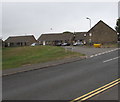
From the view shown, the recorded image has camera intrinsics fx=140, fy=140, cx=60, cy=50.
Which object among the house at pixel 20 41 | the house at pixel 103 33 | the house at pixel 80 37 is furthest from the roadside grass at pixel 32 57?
the house at pixel 20 41

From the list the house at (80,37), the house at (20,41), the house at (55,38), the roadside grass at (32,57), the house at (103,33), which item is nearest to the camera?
the roadside grass at (32,57)

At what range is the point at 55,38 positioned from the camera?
72.6 meters

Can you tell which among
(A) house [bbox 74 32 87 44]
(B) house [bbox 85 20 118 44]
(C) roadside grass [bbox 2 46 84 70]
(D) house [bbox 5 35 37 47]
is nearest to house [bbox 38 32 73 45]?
(A) house [bbox 74 32 87 44]

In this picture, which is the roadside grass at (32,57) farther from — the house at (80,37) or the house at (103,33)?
the house at (80,37)

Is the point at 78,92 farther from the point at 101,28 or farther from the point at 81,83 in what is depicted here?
the point at 101,28

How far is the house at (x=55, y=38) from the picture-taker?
7009cm

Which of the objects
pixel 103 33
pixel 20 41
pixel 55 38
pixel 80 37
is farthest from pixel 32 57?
pixel 20 41

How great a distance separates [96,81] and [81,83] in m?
Result: 0.90

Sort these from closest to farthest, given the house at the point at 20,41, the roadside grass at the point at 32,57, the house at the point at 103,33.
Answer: the roadside grass at the point at 32,57 → the house at the point at 103,33 → the house at the point at 20,41

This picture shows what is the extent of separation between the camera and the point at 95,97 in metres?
5.90

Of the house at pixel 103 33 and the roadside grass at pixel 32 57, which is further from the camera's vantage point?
the house at pixel 103 33

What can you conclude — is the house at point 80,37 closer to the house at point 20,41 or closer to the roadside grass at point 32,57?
the house at point 20,41

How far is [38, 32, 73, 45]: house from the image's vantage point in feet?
230

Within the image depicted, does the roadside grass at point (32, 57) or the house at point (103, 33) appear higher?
the house at point (103, 33)
